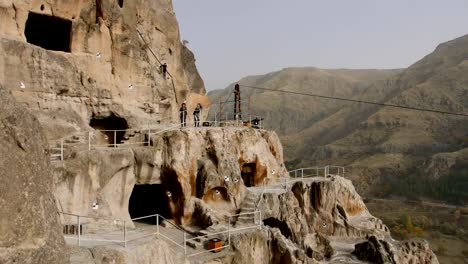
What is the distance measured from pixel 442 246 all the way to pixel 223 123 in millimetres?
40984

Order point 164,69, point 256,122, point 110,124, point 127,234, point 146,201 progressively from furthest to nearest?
point 256,122 → point 164,69 → point 146,201 → point 110,124 → point 127,234

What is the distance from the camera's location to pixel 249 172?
84.0ft

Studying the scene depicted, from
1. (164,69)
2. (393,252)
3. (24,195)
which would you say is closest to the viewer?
(24,195)

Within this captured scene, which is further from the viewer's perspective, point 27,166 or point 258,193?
point 258,193

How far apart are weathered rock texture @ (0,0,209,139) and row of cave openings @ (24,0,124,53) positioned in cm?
12

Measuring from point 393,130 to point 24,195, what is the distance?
9340 centimetres

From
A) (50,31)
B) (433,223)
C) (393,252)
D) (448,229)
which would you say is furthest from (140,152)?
(433,223)

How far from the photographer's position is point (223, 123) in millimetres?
26328

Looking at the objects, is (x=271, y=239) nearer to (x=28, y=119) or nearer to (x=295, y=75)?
(x=28, y=119)

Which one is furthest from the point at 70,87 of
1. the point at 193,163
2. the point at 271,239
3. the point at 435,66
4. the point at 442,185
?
the point at 435,66

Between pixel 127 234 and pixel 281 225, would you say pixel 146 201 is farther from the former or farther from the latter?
pixel 127 234

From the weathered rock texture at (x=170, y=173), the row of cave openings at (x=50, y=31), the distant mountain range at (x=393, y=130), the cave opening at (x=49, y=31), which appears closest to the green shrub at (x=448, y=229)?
the distant mountain range at (x=393, y=130)

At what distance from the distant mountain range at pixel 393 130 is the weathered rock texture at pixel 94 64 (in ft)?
184

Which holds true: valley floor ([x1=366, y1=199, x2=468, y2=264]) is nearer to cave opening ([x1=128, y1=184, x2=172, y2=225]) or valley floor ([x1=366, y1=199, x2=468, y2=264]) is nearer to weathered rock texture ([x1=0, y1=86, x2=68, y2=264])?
cave opening ([x1=128, y1=184, x2=172, y2=225])
